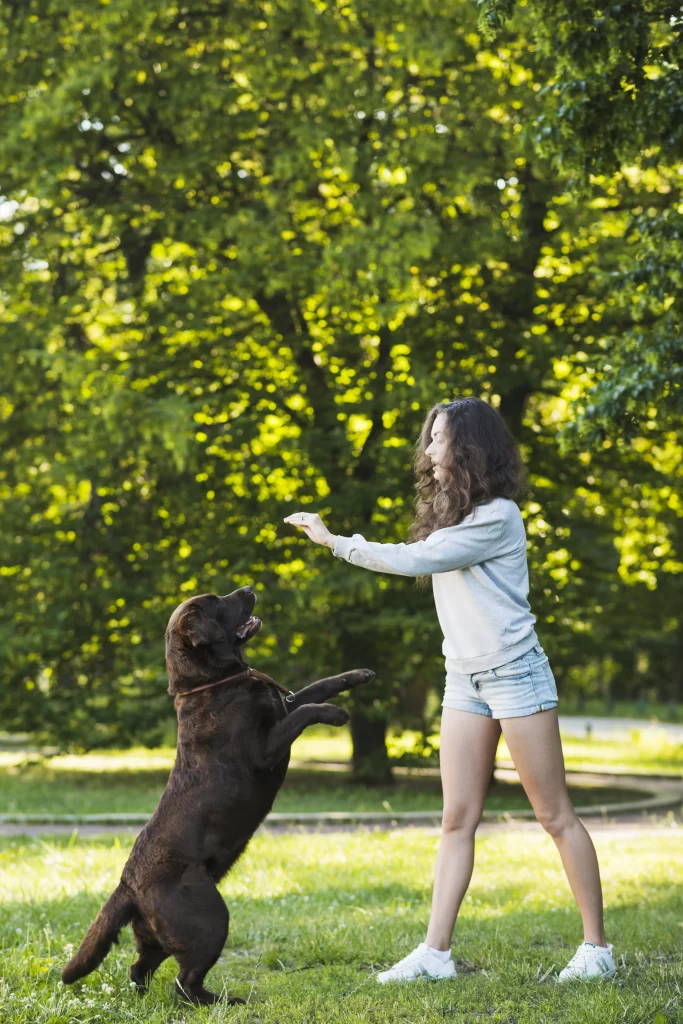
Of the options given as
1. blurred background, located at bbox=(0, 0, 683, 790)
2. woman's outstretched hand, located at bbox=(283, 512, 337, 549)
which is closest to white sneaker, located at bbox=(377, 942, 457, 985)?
woman's outstretched hand, located at bbox=(283, 512, 337, 549)

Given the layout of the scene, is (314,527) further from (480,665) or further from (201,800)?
(201,800)

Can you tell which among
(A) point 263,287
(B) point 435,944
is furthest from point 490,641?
(A) point 263,287

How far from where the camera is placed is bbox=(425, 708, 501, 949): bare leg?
426 centimetres

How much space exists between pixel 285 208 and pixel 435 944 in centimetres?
977

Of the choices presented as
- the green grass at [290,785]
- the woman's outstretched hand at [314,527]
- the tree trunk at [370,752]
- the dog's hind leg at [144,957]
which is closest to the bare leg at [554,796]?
the woman's outstretched hand at [314,527]

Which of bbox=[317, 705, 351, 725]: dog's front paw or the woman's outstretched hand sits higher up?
the woman's outstretched hand

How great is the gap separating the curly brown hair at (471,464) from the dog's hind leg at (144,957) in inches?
64.5

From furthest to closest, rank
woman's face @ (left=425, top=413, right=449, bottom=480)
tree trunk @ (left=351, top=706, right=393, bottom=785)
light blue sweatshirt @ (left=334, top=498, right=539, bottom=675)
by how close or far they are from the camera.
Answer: tree trunk @ (left=351, top=706, right=393, bottom=785) → woman's face @ (left=425, top=413, right=449, bottom=480) → light blue sweatshirt @ (left=334, top=498, right=539, bottom=675)

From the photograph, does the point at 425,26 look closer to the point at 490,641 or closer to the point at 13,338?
the point at 13,338

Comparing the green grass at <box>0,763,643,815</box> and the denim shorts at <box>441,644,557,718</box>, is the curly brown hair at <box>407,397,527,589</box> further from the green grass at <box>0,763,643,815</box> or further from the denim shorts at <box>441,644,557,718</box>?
the green grass at <box>0,763,643,815</box>

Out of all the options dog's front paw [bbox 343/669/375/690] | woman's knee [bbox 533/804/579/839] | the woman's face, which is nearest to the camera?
woman's knee [bbox 533/804/579/839]

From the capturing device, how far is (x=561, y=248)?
1371 cm

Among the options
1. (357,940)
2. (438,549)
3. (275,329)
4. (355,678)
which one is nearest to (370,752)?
(275,329)

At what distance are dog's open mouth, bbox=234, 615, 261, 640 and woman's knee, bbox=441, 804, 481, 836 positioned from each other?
981 mm
